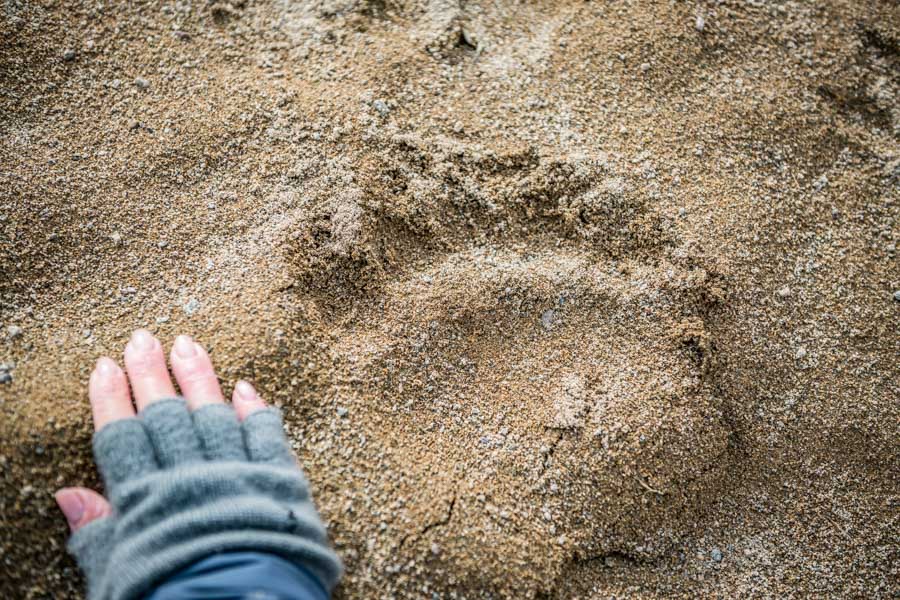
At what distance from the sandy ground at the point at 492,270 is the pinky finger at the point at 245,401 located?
0.10ft

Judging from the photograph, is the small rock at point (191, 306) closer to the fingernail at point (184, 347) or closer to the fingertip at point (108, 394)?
the fingernail at point (184, 347)

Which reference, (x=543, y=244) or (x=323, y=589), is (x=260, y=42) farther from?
(x=323, y=589)

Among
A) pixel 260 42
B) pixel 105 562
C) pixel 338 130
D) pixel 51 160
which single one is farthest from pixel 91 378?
pixel 260 42

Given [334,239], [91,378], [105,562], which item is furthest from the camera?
[334,239]

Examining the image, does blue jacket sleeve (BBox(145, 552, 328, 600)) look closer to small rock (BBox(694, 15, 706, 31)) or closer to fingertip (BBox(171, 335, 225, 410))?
fingertip (BBox(171, 335, 225, 410))

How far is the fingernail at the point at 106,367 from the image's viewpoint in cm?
140

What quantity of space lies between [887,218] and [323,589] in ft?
5.84

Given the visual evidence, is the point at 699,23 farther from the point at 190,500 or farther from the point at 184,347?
the point at 190,500

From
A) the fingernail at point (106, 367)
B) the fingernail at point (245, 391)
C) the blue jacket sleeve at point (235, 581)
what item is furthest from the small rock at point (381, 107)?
the blue jacket sleeve at point (235, 581)

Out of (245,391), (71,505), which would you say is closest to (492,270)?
(245,391)

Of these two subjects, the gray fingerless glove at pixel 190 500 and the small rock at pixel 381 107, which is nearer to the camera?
the gray fingerless glove at pixel 190 500

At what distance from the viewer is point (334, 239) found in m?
1.56

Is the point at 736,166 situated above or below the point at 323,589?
above

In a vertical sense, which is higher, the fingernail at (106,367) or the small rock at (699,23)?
the small rock at (699,23)
